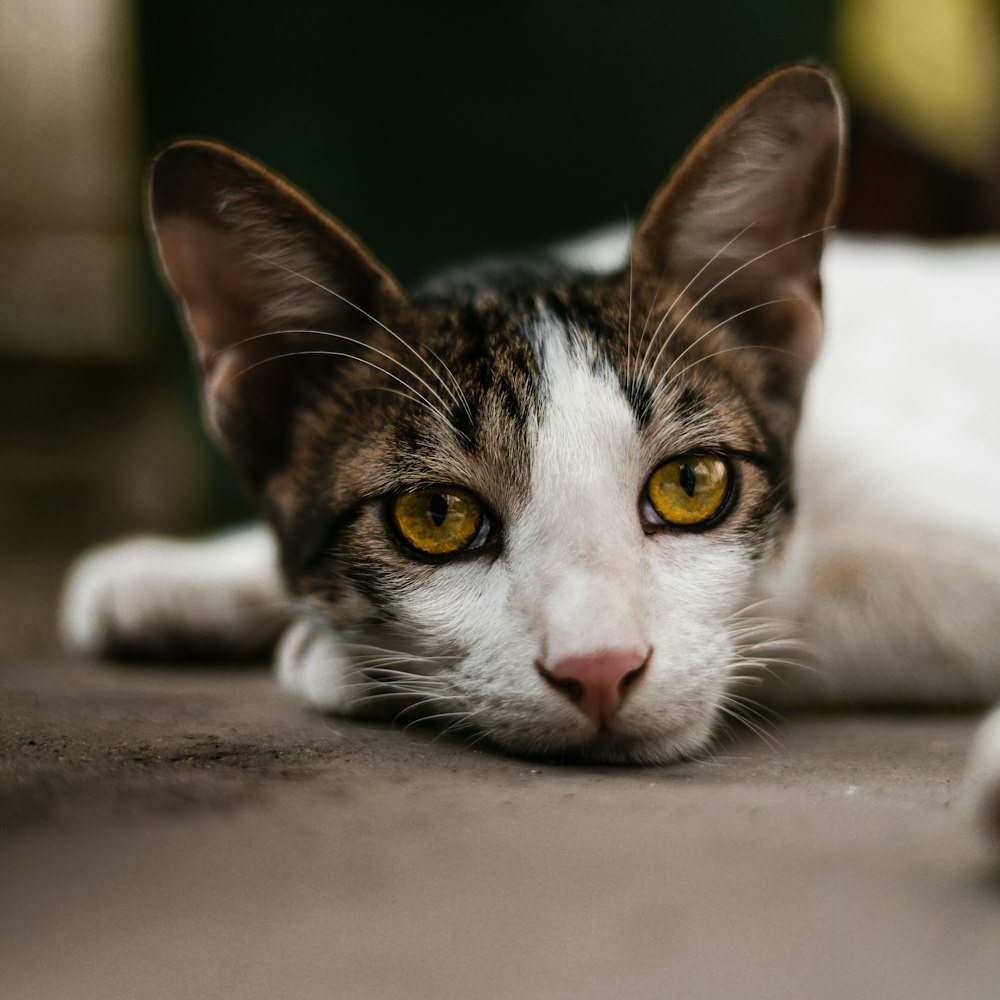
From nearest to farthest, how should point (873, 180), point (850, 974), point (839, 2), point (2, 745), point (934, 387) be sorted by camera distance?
point (850, 974)
point (2, 745)
point (934, 387)
point (839, 2)
point (873, 180)

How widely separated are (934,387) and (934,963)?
119cm

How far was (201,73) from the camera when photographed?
2090mm

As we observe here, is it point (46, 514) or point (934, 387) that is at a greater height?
point (934, 387)

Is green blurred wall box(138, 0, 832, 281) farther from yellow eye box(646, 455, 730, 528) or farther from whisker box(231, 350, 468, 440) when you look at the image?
yellow eye box(646, 455, 730, 528)

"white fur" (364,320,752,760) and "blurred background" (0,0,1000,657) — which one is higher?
"blurred background" (0,0,1000,657)

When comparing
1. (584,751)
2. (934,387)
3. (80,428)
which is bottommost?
(80,428)

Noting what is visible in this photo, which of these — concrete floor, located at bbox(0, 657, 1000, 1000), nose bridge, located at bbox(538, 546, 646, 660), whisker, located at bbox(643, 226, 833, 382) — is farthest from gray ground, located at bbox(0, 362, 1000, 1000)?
whisker, located at bbox(643, 226, 833, 382)

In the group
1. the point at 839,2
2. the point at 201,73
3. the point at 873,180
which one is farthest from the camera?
the point at 873,180

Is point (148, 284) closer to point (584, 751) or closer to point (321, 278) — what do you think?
point (321, 278)

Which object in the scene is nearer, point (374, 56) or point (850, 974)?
point (850, 974)

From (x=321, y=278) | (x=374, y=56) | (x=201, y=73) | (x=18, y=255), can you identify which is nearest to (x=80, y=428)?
(x=18, y=255)

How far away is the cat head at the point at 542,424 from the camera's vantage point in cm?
78

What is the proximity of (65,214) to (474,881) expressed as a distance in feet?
9.82

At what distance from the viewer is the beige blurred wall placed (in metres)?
2.79
